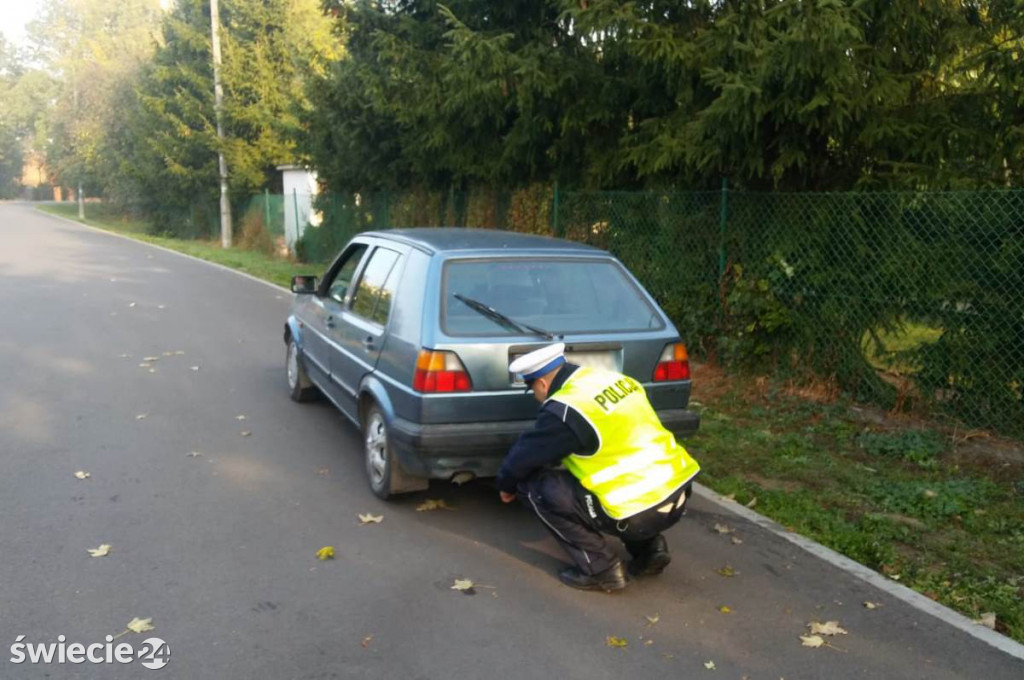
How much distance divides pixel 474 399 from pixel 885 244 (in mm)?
4296

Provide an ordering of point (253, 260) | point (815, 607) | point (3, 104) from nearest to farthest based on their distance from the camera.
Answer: point (815, 607) < point (253, 260) < point (3, 104)

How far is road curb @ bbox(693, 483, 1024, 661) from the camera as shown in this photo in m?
4.13

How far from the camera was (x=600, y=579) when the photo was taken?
4.52m

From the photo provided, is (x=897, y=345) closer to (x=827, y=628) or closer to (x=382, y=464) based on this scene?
(x=827, y=628)

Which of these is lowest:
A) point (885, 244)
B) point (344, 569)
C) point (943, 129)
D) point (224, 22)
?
point (344, 569)

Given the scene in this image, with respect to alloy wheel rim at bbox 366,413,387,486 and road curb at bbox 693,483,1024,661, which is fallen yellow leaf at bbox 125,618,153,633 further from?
road curb at bbox 693,483,1024,661

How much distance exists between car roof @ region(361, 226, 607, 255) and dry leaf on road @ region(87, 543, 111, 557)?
2.47 m

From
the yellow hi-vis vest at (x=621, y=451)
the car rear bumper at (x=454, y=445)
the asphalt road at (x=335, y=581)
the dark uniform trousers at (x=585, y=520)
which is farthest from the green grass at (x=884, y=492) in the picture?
the car rear bumper at (x=454, y=445)

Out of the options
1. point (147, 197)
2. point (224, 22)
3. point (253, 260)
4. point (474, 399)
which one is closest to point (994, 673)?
point (474, 399)

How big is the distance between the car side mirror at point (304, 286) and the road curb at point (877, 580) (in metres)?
3.63

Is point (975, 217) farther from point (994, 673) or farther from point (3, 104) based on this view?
point (3, 104)

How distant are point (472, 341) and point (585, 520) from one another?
129 centimetres

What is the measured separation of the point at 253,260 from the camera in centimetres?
2508

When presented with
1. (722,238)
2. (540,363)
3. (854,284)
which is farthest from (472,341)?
(722,238)
